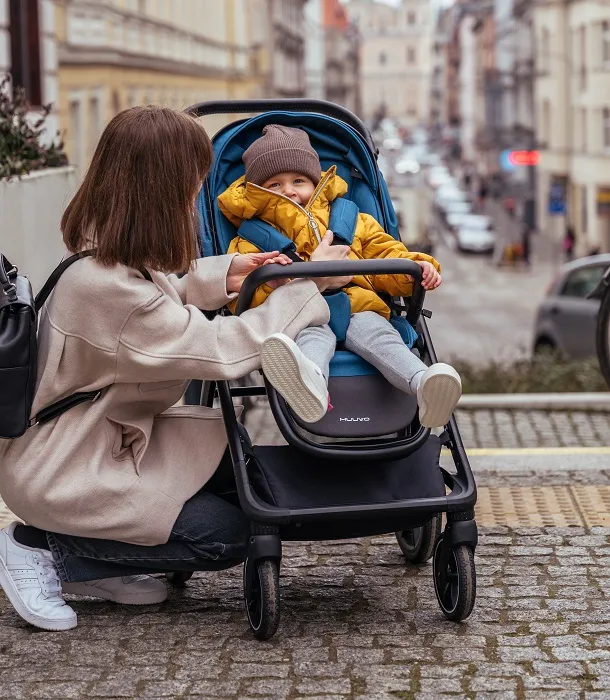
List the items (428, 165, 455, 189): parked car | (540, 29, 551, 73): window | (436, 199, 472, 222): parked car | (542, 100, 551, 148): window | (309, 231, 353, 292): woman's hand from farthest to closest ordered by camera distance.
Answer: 1. (428, 165, 455, 189): parked car
2. (436, 199, 472, 222): parked car
3. (542, 100, 551, 148): window
4. (540, 29, 551, 73): window
5. (309, 231, 353, 292): woman's hand

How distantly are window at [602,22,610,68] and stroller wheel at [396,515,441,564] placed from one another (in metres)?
45.0

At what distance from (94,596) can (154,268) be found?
1015 mm

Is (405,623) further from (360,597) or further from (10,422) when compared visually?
(10,422)

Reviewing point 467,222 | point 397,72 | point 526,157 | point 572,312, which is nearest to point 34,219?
point 572,312

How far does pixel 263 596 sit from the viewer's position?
371 cm

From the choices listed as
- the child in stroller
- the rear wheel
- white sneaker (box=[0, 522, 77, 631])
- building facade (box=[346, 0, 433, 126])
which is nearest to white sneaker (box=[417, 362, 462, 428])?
the child in stroller

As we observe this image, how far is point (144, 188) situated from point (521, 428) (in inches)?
165

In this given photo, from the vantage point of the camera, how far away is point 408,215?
118 feet

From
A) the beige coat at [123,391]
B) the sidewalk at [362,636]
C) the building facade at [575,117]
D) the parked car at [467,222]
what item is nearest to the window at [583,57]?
the building facade at [575,117]

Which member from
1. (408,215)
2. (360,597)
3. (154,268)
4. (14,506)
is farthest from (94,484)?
(408,215)

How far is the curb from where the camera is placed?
316 inches

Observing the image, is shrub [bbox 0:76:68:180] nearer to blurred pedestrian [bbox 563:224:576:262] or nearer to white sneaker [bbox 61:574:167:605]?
white sneaker [bbox 61:574:167:605]

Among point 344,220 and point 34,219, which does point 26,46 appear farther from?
point 344,220

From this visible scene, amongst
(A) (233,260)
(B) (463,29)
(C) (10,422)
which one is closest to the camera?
(C) (10,422)
